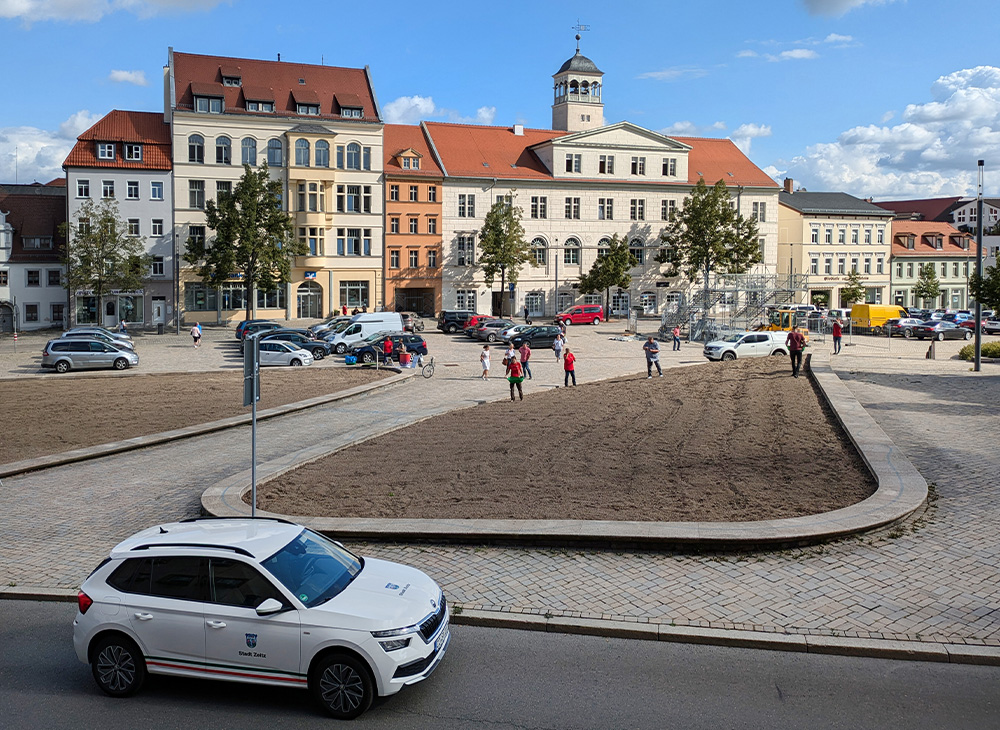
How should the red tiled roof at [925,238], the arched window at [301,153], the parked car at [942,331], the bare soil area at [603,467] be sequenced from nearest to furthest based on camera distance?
the bare soil area at [603,467], the parked car at [942,331], the arched window at [301,153], the red tiled roof at [925,238]

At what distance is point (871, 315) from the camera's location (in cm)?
6688

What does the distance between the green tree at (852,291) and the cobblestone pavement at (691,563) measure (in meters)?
72.0

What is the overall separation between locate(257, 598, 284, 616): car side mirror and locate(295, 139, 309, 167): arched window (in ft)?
209

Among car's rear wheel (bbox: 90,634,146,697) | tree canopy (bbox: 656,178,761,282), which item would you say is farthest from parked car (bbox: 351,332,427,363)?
tree canopy (bbox: 656,178,761,282)

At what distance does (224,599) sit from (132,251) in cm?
5904

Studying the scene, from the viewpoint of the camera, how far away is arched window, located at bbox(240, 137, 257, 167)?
67125 mm

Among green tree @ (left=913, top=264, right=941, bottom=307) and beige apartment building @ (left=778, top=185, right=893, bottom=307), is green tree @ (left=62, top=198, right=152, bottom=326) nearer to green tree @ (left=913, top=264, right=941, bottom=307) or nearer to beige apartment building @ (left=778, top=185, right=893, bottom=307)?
beige apartment building @ (left=778, top=185, right=893, bottom=307)

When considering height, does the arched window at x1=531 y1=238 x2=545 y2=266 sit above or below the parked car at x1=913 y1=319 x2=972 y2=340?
above

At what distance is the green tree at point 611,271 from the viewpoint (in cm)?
7350

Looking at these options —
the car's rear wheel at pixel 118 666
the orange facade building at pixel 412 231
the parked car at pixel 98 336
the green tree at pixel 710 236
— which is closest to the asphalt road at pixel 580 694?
the car's rear wheel at pixel 118 666

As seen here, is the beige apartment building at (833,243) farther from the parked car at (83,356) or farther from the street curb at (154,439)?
the street curb at (154,439)

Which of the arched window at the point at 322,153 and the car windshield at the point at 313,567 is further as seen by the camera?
the arched window at the point at 322,153

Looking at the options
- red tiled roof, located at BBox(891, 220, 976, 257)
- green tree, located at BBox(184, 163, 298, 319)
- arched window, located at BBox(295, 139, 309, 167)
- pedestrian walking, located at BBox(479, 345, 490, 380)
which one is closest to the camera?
pedestrian walking, located at BBox(479, 345, 490, 380)

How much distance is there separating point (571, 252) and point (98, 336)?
44.5m
